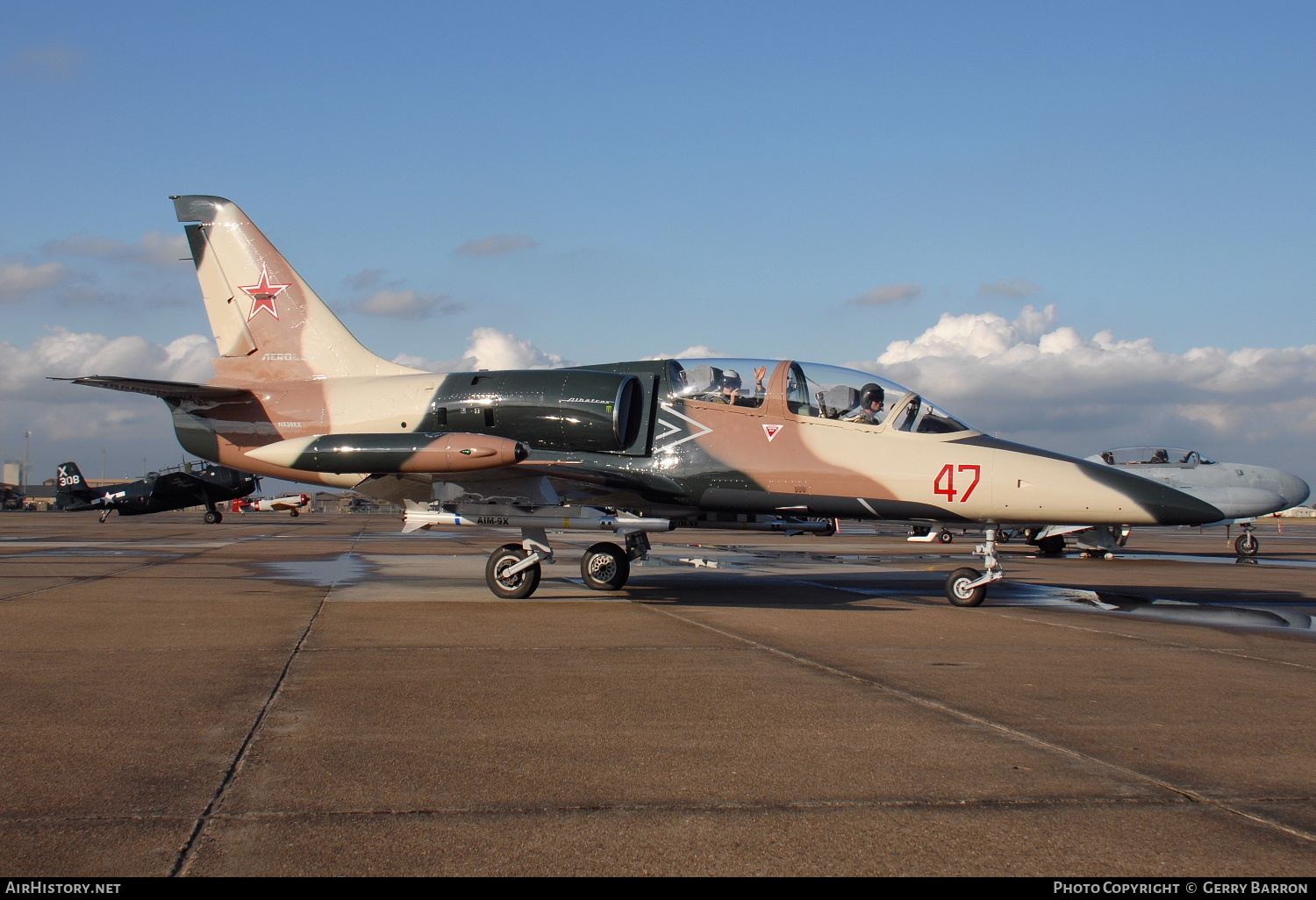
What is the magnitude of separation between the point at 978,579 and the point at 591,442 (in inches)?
208

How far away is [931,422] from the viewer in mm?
12031

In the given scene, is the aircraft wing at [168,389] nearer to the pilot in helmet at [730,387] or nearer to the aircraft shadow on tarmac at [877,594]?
the aircraft shadow on tarmac at [877,594]

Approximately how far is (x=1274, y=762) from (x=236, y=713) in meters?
5.62

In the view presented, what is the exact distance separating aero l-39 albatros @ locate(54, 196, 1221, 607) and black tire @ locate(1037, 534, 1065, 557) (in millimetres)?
15425

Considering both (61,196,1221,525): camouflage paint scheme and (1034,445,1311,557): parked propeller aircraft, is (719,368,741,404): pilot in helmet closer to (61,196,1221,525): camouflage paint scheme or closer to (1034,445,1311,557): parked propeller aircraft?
(61,196,1221,525): camouflage paint scheme

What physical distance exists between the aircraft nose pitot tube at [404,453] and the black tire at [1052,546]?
19585mm

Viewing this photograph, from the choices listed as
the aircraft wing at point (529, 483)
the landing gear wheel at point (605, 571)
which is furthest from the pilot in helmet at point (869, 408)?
the landing gear wheel at point (605, 571)

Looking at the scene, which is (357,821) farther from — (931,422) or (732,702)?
(931,422)

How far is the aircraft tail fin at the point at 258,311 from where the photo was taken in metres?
14.3

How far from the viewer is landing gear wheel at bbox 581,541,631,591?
525 inches

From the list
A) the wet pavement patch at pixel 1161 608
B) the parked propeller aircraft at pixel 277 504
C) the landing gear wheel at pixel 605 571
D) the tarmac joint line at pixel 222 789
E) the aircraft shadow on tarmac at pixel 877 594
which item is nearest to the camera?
the tarmac joint line at pixel 222 789

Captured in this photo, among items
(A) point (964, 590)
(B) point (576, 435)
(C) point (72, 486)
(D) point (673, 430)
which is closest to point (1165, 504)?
(A) point (964, 590)

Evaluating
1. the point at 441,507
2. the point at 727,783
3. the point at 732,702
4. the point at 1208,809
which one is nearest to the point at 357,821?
the point at 727,783

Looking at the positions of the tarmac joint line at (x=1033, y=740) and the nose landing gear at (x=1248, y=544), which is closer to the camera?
the tarmac joint line at (x=1033, y=740)
